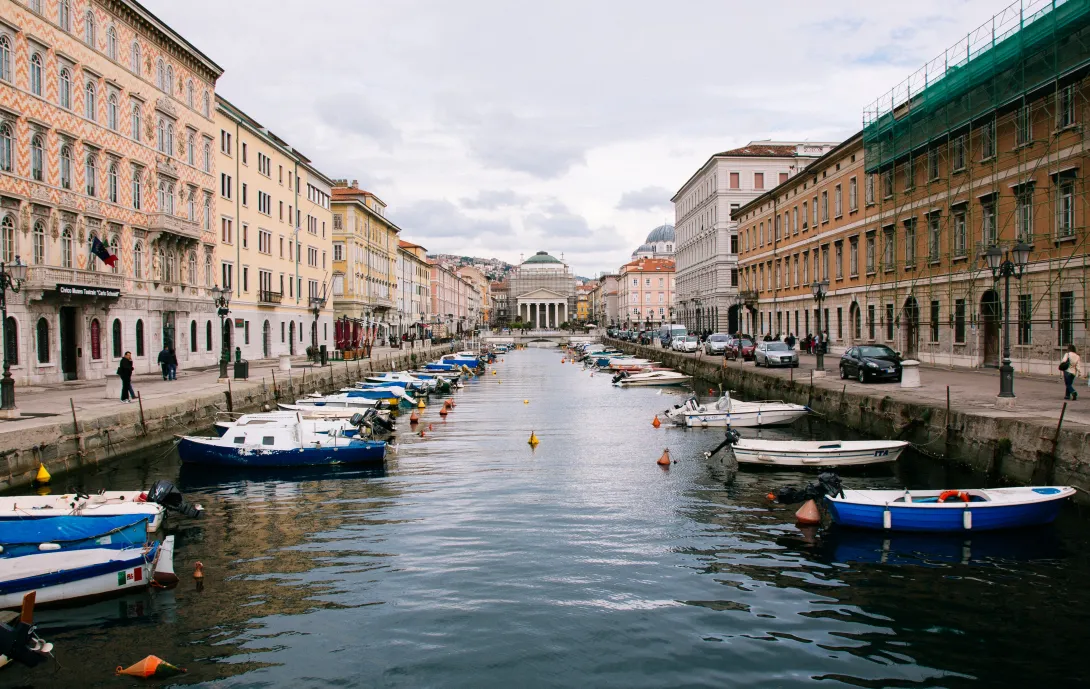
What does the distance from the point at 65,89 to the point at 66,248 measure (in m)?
6.66

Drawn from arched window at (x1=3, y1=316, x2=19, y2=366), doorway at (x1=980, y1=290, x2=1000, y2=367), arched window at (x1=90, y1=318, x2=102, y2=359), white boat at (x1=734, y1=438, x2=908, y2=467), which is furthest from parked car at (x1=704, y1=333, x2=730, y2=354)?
arched window at (x1=3, y1=316, x2=19, y2=366)

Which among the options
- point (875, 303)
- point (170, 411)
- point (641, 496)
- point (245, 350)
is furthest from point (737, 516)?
point (245, 350)

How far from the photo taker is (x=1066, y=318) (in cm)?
2623

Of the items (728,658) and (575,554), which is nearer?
(728,658)

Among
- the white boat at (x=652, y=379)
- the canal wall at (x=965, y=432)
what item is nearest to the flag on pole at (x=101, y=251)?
the canal wall at (x=965, y=432)

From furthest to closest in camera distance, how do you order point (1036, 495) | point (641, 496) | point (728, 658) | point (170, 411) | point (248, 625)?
point (170, 411), point (641, 496), point (1036, 495), point (248, 625), point (728, 658)

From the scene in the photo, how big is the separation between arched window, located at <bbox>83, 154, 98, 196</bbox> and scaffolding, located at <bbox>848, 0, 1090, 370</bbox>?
121 feet

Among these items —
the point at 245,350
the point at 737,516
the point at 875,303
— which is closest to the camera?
the point at 737,516

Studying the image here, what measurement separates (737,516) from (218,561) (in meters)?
9.93

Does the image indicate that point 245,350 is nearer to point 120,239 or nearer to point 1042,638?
point 120,239

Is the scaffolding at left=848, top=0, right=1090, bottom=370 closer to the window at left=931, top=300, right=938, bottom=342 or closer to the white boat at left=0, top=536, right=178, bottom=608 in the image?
the window at left=931, top=300, right=938, bottom=342

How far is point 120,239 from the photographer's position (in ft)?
120

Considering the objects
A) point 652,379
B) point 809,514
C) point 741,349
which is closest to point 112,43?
point 652,379

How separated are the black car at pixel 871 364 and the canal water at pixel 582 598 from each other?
1087 centimetres
